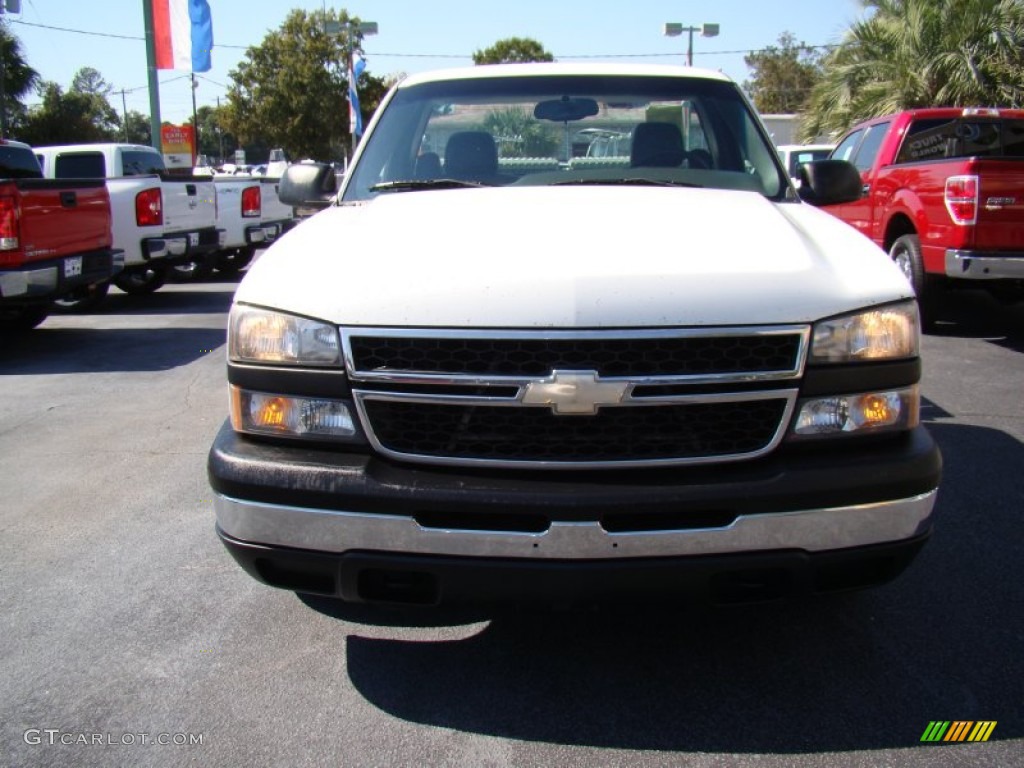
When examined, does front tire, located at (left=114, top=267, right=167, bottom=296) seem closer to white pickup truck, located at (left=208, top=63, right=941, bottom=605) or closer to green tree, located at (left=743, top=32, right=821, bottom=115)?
white pickup truck, located at (left=208, top=63, right=941, bottom=605)

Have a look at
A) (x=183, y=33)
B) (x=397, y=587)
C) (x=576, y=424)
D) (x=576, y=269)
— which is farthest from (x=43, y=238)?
(x=183, y=33)

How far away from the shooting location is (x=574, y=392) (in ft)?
7.72

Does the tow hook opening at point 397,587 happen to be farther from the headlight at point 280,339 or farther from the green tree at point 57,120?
the green tree at point 57,120

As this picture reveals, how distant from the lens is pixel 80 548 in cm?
392

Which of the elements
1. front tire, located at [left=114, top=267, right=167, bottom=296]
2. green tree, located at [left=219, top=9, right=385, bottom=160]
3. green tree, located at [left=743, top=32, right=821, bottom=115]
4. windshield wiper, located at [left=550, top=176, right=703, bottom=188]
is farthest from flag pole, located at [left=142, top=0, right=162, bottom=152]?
green tree, located at [left=743, top=32, right=821, bottom=115]

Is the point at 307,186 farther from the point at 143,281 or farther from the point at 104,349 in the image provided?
the point at 143,281

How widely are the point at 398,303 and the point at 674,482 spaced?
2.75ft

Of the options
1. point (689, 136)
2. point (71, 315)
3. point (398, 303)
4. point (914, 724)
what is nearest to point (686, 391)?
point (398, 303)

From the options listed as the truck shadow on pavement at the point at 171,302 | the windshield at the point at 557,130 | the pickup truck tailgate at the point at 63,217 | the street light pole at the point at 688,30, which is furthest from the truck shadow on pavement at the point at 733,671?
the street light pole at the point at 688,30

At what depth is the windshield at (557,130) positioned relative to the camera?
3.94 m

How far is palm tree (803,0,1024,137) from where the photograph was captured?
1470 centimetres

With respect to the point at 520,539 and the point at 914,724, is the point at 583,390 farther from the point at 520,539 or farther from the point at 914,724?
the point at 914,724

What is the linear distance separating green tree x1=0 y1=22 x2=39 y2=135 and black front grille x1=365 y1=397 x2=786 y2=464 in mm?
37122

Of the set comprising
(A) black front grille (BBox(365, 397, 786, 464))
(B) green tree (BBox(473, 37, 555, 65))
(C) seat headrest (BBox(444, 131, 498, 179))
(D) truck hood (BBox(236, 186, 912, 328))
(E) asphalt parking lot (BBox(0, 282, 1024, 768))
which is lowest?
(E) asphalt parking lot (BBox(0, 282, 1024, 768))
